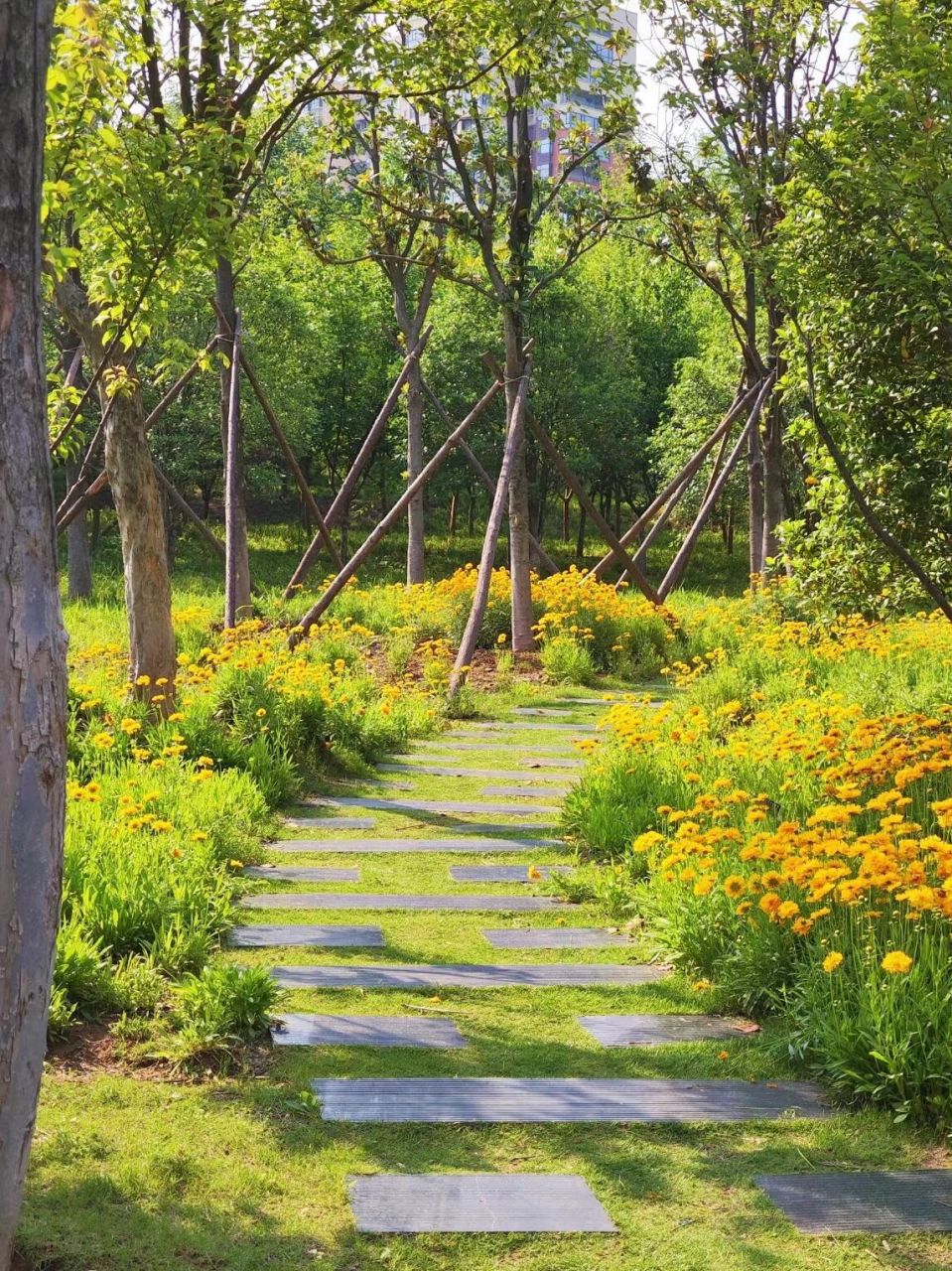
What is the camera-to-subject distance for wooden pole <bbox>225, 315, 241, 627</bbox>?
1205cm

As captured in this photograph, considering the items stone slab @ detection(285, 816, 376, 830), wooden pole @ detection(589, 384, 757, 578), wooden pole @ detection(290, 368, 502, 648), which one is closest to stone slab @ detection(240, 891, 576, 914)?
stone slab @ detection(285, 816, 376, 830)

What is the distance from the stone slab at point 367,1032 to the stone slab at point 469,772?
4035 mm

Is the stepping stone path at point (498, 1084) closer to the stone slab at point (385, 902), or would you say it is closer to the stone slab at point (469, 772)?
the stone slab at point (385, 902)

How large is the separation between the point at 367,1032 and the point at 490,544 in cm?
761

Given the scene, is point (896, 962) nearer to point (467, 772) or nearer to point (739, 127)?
point (467, 772)

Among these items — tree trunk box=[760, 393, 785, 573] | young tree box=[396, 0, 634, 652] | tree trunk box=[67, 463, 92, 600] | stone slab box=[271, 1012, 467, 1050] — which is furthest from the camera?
tree trunk box=[67, 463, 92, 600]

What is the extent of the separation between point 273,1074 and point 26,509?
227 centimetres

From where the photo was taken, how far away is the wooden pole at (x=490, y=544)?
1096 cm

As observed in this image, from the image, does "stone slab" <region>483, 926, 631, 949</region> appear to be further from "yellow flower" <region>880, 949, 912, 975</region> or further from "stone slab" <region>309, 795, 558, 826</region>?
"stone slab" <region>309, 795, 558, 826</region>

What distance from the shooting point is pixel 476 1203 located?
319cm

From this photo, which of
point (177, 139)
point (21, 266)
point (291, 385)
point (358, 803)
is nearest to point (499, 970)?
point (358, 803)

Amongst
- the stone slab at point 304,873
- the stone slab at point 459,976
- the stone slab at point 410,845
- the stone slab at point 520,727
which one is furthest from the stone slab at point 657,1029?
the stone slab at point 520,727

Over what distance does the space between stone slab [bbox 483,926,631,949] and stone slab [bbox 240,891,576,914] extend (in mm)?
290

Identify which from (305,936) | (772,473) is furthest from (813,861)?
(772,473)
